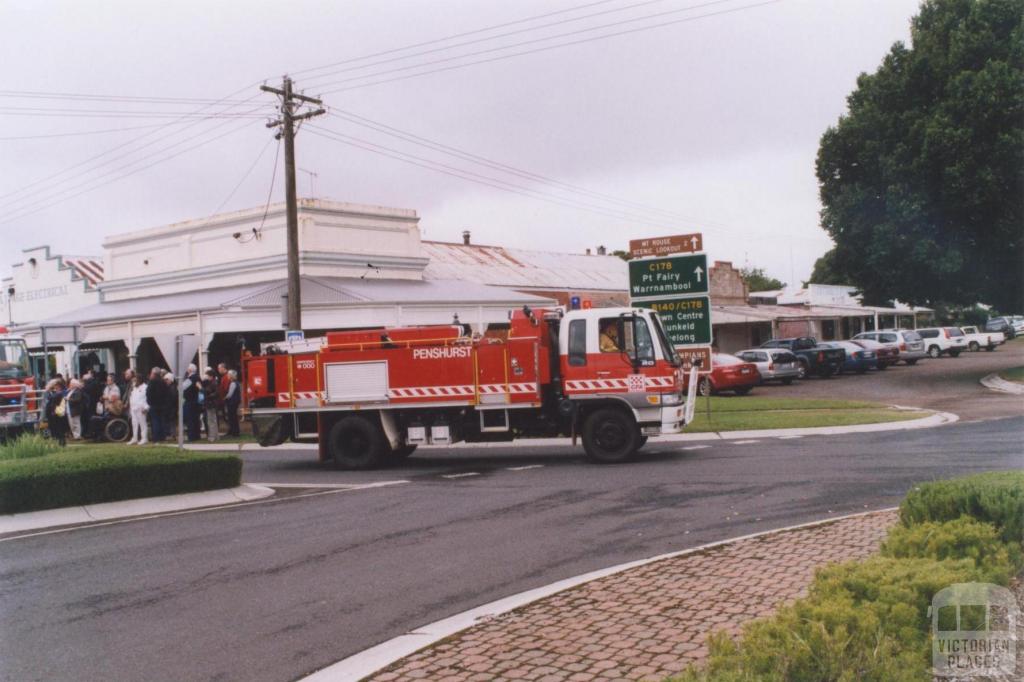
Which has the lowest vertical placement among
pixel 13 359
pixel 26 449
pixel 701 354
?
pixel 26 449

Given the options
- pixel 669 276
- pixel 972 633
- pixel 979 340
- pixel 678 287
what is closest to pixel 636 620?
pixel 972 633

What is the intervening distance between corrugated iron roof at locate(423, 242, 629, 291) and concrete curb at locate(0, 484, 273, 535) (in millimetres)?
22751

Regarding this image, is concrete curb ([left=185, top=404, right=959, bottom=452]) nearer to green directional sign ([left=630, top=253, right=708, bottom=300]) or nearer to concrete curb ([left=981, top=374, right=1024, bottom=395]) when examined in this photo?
green directional sign ([left=630, top=253, right=708, bottom=300])

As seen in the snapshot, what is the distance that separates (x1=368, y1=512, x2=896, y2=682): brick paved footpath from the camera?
5578 mm

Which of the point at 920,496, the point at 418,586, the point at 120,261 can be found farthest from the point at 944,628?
the point at 120,261

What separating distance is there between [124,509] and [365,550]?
211 inches

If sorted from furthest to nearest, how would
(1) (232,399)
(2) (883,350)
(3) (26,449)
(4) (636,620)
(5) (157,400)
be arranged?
(2) (883,350), (1) (232,399), (5) (157,400), (3) (26,449), (4) (636,620)

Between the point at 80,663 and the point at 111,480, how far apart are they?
7522 mm

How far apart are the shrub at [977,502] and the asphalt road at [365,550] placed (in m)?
2.60

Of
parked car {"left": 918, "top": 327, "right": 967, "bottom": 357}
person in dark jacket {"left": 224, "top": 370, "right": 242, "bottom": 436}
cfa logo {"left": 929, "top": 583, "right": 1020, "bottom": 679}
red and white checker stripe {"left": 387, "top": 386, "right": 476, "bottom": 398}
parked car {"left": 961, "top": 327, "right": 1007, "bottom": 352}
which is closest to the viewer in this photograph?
cfa logo {"left": 929, "top": 583, "right": 1020, "bottom": 679}

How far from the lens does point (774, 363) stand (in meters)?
37.7

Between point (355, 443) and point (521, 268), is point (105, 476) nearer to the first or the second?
point (355, 443)

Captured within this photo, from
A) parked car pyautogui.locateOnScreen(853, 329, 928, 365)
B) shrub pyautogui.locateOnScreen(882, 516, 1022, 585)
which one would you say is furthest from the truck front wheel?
parked car pyautogui.locateOnScreen(853, 329, 928, 365)

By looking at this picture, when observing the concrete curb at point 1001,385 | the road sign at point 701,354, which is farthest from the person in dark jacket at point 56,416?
the concrete curb at point 1001,385
